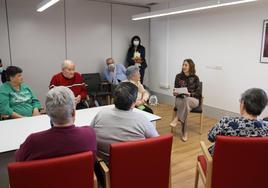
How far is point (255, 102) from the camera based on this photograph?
5.90 feet

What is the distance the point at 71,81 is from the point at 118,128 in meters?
2.17

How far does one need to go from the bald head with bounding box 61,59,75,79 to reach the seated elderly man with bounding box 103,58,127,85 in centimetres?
217

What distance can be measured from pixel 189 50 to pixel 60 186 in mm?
4877

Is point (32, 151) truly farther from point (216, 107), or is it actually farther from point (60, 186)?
point (216, 107)

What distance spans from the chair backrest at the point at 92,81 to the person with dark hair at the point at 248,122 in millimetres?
4271

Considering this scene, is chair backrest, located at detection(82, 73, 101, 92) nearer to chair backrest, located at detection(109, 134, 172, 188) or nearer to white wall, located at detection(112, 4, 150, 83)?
white wall, located at detection(112, 4, 150, 83)

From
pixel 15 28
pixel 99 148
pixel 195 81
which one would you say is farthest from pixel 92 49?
pixel 99 148

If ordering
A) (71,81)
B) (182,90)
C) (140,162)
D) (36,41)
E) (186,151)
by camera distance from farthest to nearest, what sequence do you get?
1. (36,41)
2. (182,90)
3. (71,81)
4. (186,151)
5. (140,162)

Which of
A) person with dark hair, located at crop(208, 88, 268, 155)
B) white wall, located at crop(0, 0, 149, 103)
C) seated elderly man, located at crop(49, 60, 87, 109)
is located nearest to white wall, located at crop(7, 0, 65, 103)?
white wall, located at crop(0, 0, 149, 103)

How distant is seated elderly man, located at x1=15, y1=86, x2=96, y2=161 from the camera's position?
1361 mm

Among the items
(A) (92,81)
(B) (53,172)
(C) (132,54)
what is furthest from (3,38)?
(B) (53,172)

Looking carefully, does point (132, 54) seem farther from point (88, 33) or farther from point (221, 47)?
point (221, 47)

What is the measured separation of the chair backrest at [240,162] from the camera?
1625 millimetres

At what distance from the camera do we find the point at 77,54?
5.77 metres
